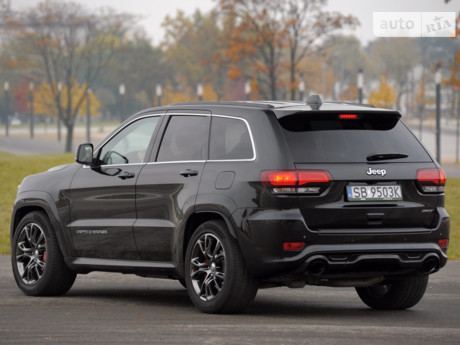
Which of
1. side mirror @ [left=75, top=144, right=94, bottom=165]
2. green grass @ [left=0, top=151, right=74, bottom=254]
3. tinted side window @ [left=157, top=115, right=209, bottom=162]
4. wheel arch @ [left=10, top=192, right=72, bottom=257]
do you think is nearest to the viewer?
tinted side window @ [left=157, top=115, right=209, bottom=162]

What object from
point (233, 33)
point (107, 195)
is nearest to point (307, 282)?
point (107, 195)

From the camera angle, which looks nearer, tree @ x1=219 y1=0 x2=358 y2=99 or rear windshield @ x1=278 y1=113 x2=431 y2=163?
rear windshield @ x1=278 y1=113 x2=431 y2=163

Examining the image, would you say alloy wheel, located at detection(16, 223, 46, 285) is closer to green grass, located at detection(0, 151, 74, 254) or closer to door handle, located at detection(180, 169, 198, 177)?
door handle, located at detection(180, 169, 198, 177)

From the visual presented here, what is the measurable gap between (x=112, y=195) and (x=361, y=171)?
244 cm

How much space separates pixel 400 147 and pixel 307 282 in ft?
4.35

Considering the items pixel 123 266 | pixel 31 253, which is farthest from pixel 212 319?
pixel 31 253

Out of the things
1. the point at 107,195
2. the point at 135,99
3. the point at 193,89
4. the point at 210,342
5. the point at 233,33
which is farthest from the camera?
the point at 135,99

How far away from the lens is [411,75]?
136875 mm

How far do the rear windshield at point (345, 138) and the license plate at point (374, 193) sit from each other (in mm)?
235

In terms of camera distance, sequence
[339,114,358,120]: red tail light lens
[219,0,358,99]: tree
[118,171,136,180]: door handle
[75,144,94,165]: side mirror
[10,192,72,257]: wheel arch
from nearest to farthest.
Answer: [339,114,358,120]: red tail light lens
[118,171,136,180]: door handle
[75,144,94,165]: side mirror
[10,192,72,257]: wheel arch
[219,0,358,99]: tree

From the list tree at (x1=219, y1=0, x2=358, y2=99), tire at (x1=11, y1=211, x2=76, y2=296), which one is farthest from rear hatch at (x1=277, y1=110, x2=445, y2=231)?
tree at (x1=219, y1=0, x2=358, y2=99)

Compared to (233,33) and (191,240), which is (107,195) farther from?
(233,33)

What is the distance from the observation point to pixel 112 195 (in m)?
9.80

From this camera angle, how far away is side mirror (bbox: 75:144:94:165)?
1003 centimetres
